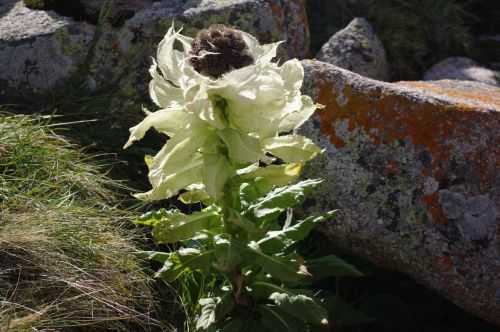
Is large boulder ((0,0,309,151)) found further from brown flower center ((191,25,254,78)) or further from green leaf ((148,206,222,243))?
brown flower center ((191,25,254,78))

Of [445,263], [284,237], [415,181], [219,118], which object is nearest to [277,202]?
[284,237]

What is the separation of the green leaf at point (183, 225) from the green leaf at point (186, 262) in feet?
0.27

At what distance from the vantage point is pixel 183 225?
257cm

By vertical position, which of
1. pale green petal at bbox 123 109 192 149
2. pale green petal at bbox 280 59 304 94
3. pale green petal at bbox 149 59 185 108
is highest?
pale green petal at bbox 280 59 304 94

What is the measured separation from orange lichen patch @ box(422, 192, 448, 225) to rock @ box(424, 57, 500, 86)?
2.49 m

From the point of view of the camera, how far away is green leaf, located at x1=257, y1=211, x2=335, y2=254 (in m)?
2.69

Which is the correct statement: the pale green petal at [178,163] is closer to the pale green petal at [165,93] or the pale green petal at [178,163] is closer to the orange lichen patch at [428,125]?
the pale green petal at [165,93]

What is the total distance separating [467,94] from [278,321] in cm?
175

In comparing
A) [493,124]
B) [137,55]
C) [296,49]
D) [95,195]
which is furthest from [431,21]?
[95,195]

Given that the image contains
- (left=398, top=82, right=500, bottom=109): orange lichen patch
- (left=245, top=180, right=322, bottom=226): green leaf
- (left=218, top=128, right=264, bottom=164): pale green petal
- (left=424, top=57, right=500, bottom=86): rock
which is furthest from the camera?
(left=424, top=57, right=500, bottom=86): rock

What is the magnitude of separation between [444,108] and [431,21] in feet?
10.9

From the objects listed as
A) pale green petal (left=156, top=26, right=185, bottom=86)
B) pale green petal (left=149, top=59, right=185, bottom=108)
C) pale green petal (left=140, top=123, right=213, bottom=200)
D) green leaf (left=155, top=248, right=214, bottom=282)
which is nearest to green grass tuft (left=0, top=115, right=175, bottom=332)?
green leaf (left=155, top=248, right=214, bottom=282)

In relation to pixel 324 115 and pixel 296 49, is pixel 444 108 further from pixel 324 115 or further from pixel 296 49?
pixel 296 49

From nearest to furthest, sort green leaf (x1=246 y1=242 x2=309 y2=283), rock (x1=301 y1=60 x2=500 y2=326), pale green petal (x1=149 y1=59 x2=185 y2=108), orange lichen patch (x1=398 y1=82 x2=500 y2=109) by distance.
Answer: pale green petal (x1=149 y1=59 x2=185 y2=108), green leaf (x1=246 y1=242 x2=309 y2=283), rock (x1=301 y1=60 x2=500 y2=326), orange lichen patch (x1=398 y1=82 x2=500 y2=109)
